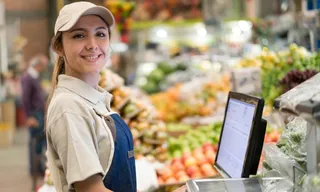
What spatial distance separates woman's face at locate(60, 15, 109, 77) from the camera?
7.93ft

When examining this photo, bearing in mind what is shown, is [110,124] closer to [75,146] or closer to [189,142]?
[75,146]

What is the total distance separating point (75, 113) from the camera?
226 centimetres

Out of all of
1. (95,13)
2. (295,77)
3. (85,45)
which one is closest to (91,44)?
(85,45)

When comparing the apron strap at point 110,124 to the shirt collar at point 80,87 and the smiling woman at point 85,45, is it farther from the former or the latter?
the smiling woman at point 85,45

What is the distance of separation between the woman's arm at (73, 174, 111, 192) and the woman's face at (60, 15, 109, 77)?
48 cm

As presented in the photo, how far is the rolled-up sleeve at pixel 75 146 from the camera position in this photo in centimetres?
219

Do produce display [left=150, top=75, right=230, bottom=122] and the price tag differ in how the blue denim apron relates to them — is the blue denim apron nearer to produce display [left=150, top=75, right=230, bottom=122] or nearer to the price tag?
the price tag

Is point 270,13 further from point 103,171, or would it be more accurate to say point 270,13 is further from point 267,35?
point 103,171

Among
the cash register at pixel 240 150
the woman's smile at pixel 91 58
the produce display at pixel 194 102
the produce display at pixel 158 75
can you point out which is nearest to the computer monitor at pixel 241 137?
the cash register at pixel 240 150

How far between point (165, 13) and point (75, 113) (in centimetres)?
1232

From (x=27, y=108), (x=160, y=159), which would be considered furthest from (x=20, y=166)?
(x=160, y=159)

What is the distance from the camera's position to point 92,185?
2.21m

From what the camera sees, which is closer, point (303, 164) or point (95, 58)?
point (303, 164)

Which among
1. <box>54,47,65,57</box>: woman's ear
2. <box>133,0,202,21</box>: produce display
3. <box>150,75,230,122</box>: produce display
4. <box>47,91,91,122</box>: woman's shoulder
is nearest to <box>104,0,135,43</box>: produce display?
<box>150,75,230,122</box>: produce display
